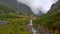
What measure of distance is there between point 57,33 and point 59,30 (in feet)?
9.69

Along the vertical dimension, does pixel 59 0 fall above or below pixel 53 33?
above

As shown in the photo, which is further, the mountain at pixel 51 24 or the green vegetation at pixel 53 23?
the mountain at pixel 51 24

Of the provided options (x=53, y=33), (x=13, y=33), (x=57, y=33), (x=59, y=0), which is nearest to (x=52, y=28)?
(x=53, y=33)

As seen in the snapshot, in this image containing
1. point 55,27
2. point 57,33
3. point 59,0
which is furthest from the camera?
point 59,0

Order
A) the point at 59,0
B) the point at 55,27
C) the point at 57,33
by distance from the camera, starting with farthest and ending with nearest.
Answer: the point at 59,0 → the point at 55,27 → the point at 57,33

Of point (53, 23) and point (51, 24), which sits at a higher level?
point (53, 23)

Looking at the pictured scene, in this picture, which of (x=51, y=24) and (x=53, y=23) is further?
(x=51, y=24)

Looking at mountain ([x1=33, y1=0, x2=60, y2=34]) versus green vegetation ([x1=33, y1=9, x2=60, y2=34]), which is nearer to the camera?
green vegetation ([x1=33, y1=9, x2=60, y2=34])

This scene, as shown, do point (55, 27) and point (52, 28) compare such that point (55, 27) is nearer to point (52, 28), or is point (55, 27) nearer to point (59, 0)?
point (52, 28)

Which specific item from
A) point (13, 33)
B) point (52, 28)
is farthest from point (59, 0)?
point (13, 33)

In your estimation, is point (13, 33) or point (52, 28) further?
point (52, 28)

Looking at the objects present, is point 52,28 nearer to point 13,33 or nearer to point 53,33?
point 53,33

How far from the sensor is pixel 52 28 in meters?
79.8

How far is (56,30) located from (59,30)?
1.38 metres
